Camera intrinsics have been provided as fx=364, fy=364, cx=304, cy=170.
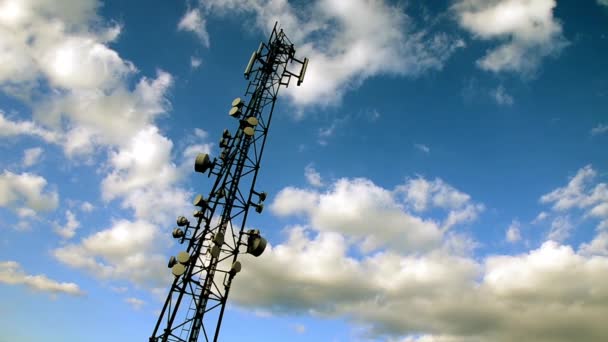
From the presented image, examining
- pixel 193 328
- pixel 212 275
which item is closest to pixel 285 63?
pixel 212 275

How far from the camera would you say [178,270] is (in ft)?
56.6

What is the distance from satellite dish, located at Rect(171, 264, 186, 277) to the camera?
17.2 meters

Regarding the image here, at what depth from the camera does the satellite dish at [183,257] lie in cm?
1736

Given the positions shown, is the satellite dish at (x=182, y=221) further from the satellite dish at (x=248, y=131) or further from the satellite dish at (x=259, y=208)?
the satellite dish at (x=248, y=131)

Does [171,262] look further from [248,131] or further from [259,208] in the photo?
[248,131]

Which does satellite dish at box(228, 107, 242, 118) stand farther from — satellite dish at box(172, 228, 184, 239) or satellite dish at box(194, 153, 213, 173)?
satellite dish at box(172, 228, 184, 239)

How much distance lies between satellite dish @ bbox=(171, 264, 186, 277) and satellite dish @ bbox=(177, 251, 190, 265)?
223 millimetres

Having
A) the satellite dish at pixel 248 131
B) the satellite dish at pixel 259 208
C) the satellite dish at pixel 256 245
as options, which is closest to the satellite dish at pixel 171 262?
the satellite dish at pixel 256 245

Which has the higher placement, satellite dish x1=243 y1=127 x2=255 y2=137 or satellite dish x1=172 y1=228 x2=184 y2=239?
satellite dish x1=243 y1=127 x2=255 y2=137

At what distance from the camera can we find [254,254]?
1922 cm

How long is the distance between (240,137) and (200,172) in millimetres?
3067

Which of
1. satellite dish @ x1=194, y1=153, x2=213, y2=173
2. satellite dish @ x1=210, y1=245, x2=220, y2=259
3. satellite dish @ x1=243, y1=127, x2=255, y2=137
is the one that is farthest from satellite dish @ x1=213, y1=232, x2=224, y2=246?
satellite dish @ x1=243, y1=127, x2=255, y2=137

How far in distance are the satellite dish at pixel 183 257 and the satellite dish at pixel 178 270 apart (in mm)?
223

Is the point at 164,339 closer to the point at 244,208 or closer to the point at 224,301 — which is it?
the point at 224,301
